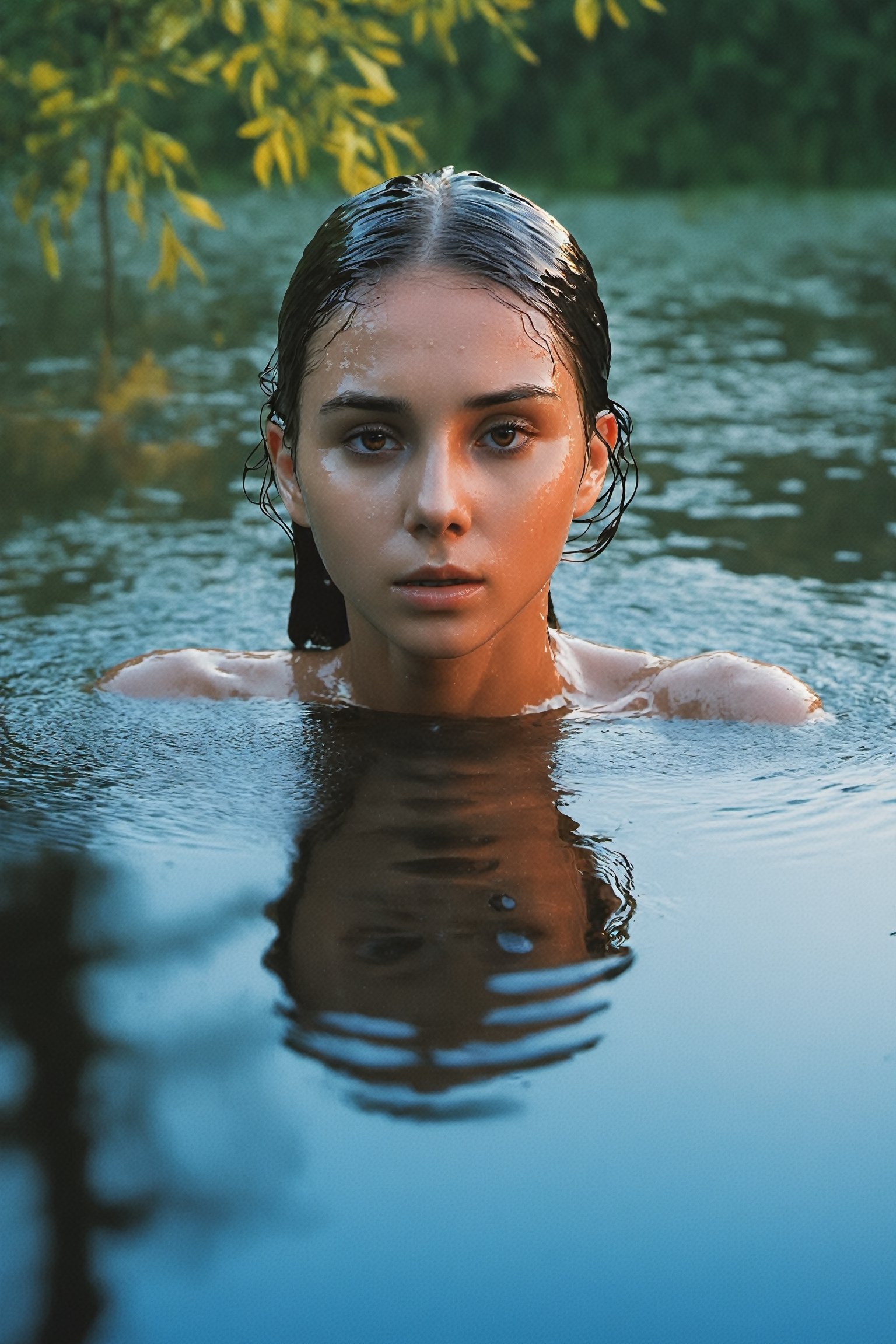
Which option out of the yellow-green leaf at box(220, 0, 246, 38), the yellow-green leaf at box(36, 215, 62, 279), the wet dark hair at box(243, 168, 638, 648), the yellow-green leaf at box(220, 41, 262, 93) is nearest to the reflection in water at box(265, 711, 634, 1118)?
the wet dark hair at box(243, 168, 638, 648)

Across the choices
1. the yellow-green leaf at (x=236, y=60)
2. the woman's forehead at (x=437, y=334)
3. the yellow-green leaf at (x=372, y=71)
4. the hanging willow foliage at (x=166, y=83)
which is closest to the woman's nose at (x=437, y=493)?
the woman's forehead at (x=437, y=334)

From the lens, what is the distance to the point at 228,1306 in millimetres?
1322

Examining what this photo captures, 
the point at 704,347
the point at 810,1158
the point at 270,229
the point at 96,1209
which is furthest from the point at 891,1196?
the point at 270,229

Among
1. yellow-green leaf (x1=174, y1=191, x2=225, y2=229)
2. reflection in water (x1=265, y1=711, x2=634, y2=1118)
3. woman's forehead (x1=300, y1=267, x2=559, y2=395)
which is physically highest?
yellow-green leaf (x1=174, y1=191, x2=225, y2=229)

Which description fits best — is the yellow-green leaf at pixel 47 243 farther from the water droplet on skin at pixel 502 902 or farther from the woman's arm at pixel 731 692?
the water droplet on skin at pixel 502 902

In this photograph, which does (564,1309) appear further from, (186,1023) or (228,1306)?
(186,1023)

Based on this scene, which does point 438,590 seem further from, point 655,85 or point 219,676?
point 655,85

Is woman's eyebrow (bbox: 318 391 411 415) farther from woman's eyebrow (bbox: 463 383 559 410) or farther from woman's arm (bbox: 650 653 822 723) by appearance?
woman's arm (bbox: 650 653 822 723)

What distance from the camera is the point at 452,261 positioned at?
2822 mm

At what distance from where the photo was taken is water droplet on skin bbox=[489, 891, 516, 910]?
2.05 meters

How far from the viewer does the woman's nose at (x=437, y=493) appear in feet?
8.63

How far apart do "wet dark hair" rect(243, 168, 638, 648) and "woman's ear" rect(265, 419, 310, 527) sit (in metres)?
0.04

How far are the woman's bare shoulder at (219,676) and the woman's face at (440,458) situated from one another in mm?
650

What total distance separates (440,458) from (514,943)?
985 millimetres
